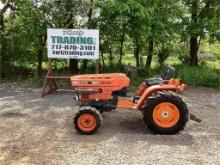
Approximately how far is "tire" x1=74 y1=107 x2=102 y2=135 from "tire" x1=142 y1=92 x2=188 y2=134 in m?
0.79

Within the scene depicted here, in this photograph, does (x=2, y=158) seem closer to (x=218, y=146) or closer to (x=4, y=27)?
(x=218, y=146)

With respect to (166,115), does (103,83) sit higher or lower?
higher

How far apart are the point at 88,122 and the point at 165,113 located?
1.26 m

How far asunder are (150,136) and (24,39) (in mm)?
7520

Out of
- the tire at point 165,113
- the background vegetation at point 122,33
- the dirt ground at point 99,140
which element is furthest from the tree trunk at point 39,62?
the tire at point 165,113

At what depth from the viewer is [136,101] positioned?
321 inches

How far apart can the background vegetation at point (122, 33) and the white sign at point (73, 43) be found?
1760 millimetres

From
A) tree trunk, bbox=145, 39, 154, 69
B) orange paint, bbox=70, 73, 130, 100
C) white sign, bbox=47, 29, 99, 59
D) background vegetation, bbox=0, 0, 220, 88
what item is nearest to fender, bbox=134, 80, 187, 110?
orange paint, bbox=70, 73, 130, 100

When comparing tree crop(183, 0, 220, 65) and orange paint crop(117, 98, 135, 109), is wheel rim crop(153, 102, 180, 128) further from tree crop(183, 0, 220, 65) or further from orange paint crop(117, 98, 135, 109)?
tree crop(183, 0, 220, 65)

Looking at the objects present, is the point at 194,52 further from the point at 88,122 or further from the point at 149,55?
the point at 88,122

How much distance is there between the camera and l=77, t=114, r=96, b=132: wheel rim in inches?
297

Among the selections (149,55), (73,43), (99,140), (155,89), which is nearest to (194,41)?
(149,55)

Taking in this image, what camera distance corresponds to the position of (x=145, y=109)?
7562 millimetres

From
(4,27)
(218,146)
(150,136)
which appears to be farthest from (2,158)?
(4,27)
